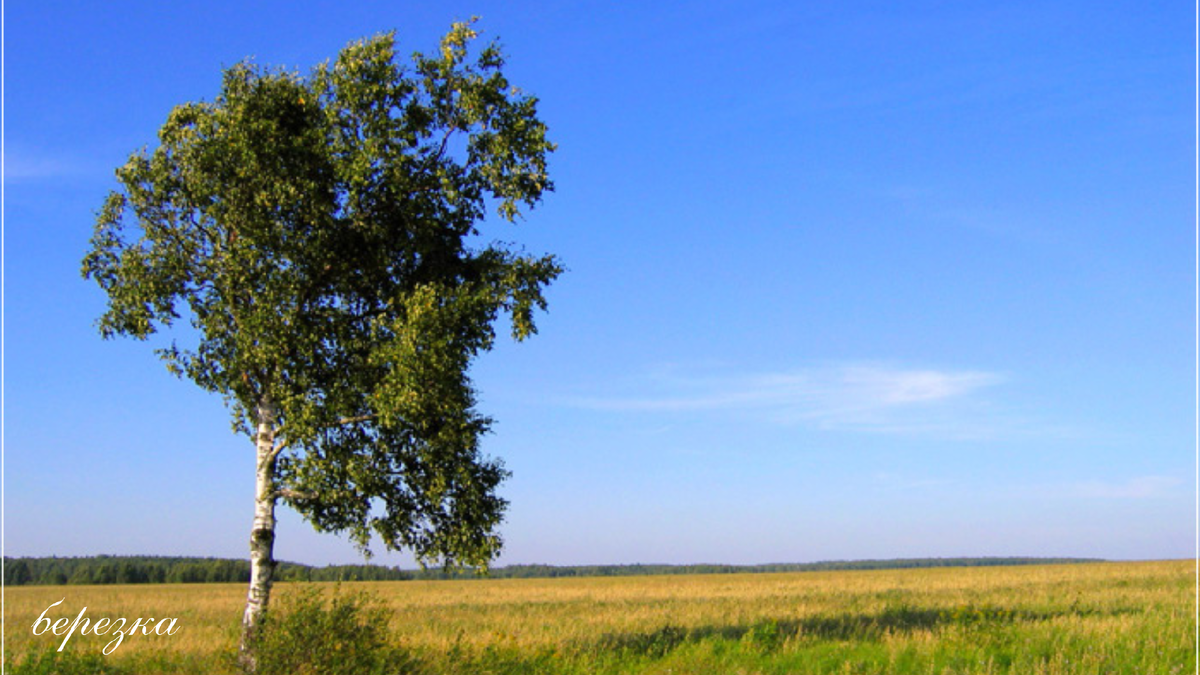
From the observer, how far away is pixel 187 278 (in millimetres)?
19156

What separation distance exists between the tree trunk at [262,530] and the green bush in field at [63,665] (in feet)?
8.07

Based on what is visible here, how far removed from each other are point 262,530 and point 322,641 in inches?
128

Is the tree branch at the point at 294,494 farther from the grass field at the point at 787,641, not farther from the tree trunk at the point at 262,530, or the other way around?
the grass field at the point at 787,641

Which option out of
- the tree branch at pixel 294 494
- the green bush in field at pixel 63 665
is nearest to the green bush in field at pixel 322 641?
the tree branch at pixel 294 494

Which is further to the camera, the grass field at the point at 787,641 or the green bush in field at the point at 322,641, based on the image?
the grass field at the point at 787,641

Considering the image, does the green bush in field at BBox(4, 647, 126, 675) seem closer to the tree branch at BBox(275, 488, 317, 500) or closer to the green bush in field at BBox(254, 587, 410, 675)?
the green bush in field at BBox(254, 587, 410, 675)

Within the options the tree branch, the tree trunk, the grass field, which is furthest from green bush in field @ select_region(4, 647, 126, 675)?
the tree branch

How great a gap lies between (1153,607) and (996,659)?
517 inches

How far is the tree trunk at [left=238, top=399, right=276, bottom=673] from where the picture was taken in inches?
700

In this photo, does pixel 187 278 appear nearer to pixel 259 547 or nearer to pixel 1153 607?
pixel 259 547

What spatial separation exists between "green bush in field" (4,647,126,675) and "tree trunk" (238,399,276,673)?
8.07 ft

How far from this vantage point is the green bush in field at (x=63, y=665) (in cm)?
1695

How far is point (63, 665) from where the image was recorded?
1720 cm

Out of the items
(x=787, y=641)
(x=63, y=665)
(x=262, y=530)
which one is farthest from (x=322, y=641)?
(x=787, y=641)
